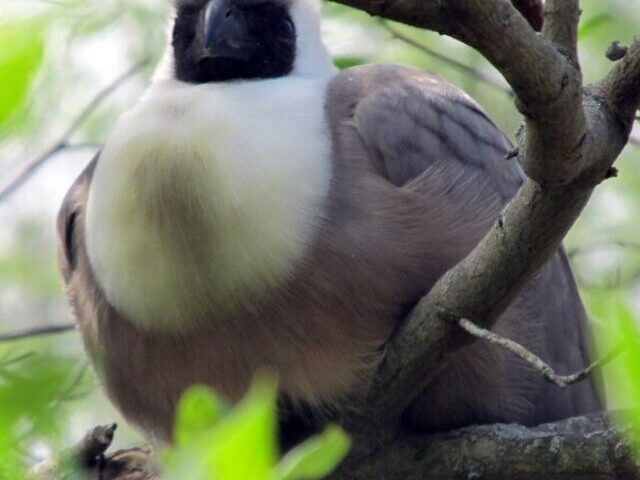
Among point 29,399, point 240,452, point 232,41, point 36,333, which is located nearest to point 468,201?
point 232,41

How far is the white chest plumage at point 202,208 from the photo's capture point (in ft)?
12.3

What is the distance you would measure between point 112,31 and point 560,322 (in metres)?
2.06

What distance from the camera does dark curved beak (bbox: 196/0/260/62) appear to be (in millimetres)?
4191

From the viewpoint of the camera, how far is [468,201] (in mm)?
4090

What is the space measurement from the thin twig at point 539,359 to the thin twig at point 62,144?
1.74 metres

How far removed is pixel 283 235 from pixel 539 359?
1025 millimetres

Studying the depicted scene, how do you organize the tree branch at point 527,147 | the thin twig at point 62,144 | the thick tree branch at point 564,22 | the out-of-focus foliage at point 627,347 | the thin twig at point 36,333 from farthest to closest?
the thin twig at point 36,333
the thin twig at point 62,144
the thick tree branch at point 564,22
the tree branch at point 527,147
the out-of-focus foliage at point 627,347

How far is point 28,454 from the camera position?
240 centimetres

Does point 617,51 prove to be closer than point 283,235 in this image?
Yes

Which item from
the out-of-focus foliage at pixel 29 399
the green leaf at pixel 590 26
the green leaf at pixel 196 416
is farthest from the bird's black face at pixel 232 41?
the green leaf at pixel 196 416

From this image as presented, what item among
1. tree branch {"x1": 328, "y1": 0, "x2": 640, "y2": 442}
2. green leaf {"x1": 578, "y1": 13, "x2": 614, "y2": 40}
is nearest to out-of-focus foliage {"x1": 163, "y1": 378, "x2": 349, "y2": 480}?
tree branch {"x1": 328, "y1": 0, "x2": 640, "y2": 442}

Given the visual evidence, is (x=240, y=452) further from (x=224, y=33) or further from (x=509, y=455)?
(x=224, y=33)

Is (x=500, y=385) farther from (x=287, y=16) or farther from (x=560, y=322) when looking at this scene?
(x=287, y=16)

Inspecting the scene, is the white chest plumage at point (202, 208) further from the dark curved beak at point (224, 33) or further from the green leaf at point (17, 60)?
the green leaf at point (17, 60)
